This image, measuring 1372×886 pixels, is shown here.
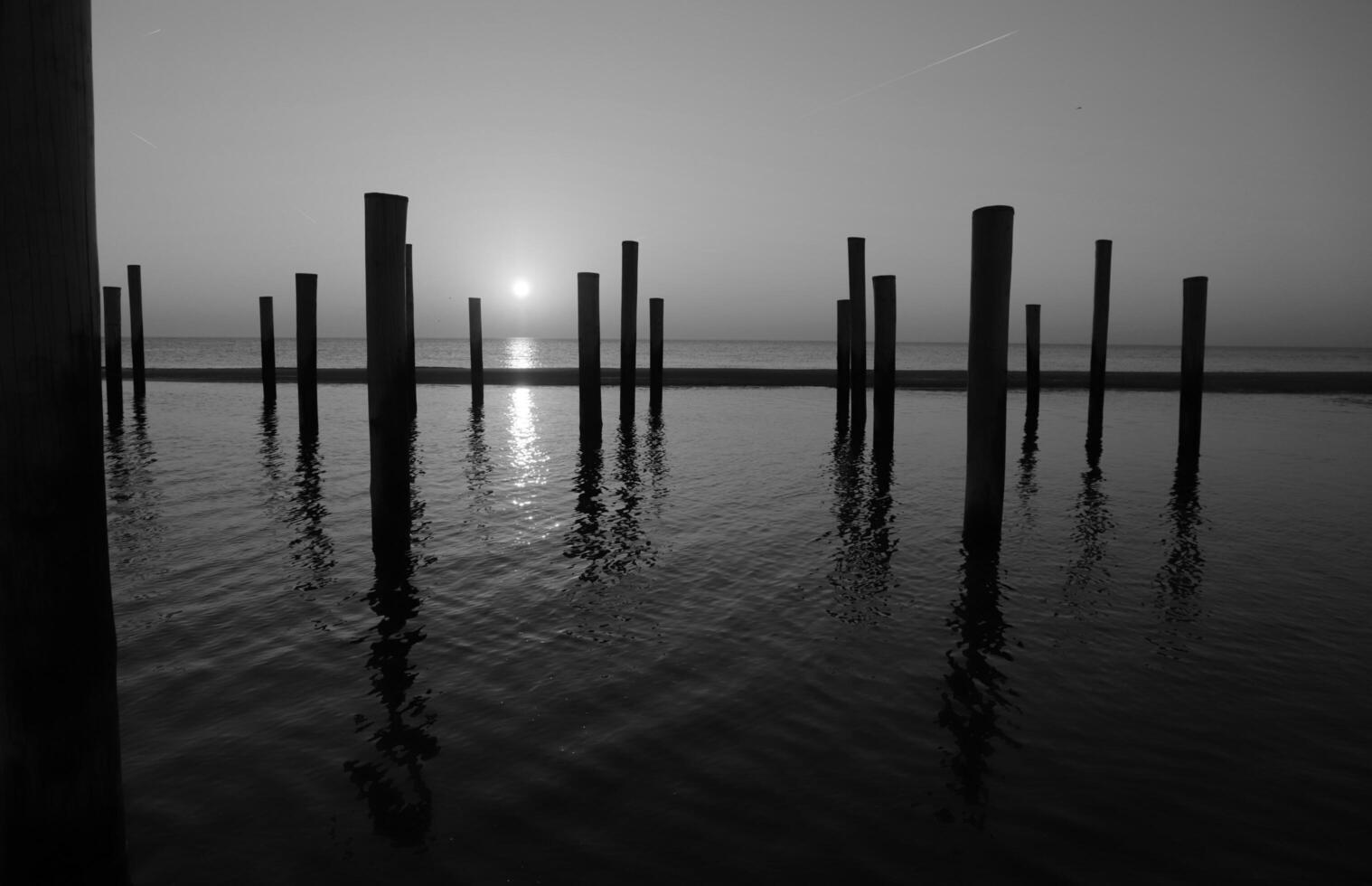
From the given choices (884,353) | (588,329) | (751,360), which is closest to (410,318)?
(588,329)

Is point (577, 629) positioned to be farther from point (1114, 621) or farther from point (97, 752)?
point (1114, 621)

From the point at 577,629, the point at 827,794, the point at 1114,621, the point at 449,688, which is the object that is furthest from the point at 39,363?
the point at 1114,621

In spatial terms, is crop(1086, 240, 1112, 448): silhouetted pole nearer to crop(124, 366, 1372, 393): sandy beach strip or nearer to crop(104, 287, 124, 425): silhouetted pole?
crop(124, 366, 1372, 393): sandy beach strip

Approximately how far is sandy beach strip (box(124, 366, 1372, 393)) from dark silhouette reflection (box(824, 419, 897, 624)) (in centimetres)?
2122

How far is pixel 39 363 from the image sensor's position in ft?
7.84

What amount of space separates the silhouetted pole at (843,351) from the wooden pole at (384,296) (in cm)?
1264

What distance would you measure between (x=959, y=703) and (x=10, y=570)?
4431 millimetres

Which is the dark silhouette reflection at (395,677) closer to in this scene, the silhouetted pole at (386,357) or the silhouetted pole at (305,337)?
the silhouetted pole at (386,357)

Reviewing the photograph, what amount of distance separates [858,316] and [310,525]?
1221 centimetres

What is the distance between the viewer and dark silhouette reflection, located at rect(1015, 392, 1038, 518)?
1088 cm

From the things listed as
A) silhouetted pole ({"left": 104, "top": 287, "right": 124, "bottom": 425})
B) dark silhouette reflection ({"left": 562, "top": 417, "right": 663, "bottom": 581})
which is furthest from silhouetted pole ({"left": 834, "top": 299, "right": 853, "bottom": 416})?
silhouetted pole ({"left": 104, "top": 287, "right": 124, "bottom": 425})

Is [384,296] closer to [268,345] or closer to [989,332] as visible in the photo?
[989,332]

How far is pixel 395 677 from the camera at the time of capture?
4.74 meters

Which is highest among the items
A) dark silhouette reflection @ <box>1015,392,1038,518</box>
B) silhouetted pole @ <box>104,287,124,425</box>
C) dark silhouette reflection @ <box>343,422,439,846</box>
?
silhouetted pole @ <box>104,287,124,425</box>
